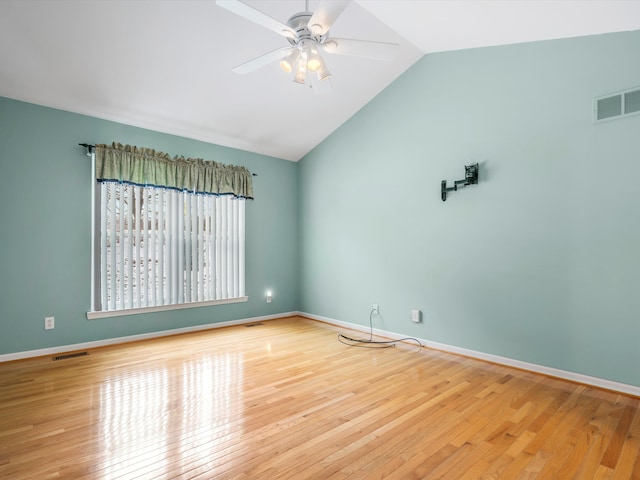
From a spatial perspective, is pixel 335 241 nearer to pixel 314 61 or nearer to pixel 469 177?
pixel 469 177

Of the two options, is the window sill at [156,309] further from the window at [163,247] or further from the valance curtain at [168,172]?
the valance curtain at [168,172]

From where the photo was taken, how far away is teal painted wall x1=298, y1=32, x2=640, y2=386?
8.75ft

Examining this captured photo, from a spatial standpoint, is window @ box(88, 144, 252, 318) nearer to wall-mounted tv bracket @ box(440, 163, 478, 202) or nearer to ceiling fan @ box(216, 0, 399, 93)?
ceiling fan @ box(216, 0, 399, 93)

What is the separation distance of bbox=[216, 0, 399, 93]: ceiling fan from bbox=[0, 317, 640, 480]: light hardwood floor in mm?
2440

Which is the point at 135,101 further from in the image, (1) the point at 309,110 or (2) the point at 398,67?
(2) the point at 398,67

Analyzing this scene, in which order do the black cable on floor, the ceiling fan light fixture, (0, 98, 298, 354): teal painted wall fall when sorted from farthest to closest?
the black cable on floor
(0, 98, 298, 354): teal painted wall
the ceiling fan light fixture

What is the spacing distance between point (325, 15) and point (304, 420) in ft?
8.31

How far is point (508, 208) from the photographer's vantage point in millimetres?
3223


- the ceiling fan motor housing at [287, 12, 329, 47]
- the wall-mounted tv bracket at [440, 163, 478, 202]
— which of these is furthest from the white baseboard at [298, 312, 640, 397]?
the ceiling fan motor housing at [287, 12, 329, 47]

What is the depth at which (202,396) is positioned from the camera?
2.55 m

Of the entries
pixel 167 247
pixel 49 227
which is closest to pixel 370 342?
pixel 167 247

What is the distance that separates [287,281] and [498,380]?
3503 mm

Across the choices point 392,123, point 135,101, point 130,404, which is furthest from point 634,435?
point 135,101

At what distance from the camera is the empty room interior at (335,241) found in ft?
6.64
